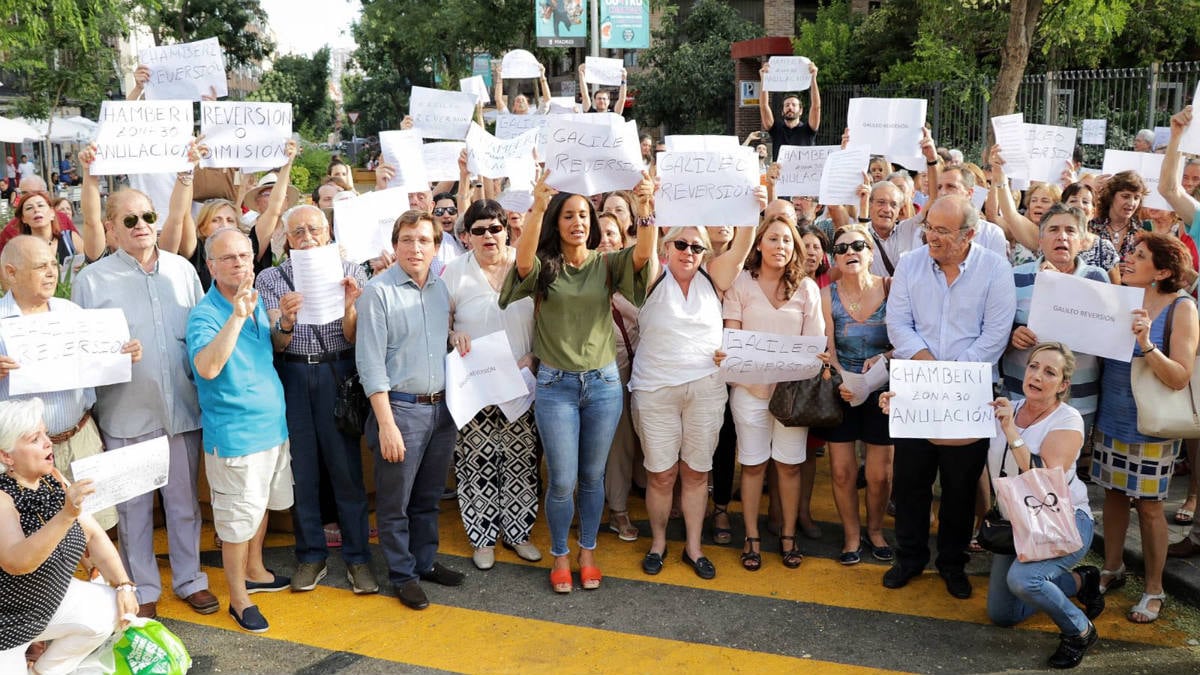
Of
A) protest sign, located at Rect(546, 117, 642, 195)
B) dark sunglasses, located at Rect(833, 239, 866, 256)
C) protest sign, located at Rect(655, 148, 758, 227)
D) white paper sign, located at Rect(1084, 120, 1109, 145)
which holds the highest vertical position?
white paper sign, located at Rect(1084, 120, 1109, 145)

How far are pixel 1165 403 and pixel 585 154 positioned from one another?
9.77 ft

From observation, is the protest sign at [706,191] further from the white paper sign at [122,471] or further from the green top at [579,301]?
the white paper sign at [122,471]

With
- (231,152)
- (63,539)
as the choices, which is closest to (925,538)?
(63,539)

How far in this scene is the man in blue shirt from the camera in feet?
16.4

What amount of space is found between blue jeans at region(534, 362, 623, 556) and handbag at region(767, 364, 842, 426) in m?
0.91

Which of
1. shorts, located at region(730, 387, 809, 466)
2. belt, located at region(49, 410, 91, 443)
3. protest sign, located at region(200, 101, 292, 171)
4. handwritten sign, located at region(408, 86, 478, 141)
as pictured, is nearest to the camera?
belt, located at region(49, 410, 91, 443)

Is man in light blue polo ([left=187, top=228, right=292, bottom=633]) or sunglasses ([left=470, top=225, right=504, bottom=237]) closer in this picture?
man in light blue polo ([left=187, top=228, right=292, bottom=633])

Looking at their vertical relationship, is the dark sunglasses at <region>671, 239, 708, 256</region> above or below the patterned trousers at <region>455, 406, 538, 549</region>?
above

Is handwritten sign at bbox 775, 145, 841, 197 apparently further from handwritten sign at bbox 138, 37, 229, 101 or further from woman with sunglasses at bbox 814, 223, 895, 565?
handwritten sign at bbox 138, 37, 229, 101

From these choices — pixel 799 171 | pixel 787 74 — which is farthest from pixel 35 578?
pixel 787 74

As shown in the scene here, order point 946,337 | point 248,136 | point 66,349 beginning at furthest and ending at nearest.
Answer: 1. point 248,136
2. point 946,337
3. point 66,349

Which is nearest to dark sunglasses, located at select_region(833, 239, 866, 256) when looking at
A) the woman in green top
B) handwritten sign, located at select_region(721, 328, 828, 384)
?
handwritten sign, located at select_region(721, 328, 828, 384)

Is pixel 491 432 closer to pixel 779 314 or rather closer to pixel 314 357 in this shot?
pixel 314 357

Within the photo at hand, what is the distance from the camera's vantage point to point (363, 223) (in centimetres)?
555
